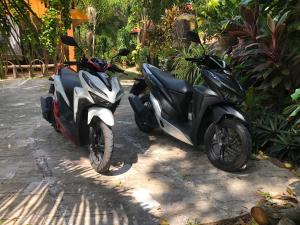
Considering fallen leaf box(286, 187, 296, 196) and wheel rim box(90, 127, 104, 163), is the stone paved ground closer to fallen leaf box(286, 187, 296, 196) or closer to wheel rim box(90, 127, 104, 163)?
fallen leaf box(286, 187, 296, 196)

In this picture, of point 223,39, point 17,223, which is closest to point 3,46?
point 17,223

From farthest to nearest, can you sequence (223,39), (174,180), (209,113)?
(223,39) < (209,113) < (174,180)

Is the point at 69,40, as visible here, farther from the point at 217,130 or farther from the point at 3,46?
the point at 3,46

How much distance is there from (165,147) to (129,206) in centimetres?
179

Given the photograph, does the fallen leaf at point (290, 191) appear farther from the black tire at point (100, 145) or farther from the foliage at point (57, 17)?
the foliage at point (57, 17)

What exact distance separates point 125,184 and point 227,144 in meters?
1.21

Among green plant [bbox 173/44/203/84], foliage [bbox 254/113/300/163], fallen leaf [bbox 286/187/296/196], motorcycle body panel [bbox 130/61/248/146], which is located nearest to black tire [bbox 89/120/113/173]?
motorcycle body panel [bbox 130/61/248/146]

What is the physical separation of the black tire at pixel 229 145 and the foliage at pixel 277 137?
0.60m

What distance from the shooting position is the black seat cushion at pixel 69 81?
4934mm

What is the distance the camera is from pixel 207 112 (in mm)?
4496

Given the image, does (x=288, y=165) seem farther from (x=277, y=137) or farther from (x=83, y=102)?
(x=83, y=102)

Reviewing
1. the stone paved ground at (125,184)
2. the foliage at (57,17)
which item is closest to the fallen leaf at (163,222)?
the stone paved ground at (125,184)

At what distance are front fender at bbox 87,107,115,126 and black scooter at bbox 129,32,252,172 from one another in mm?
1041

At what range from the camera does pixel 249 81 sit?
5699 mm
